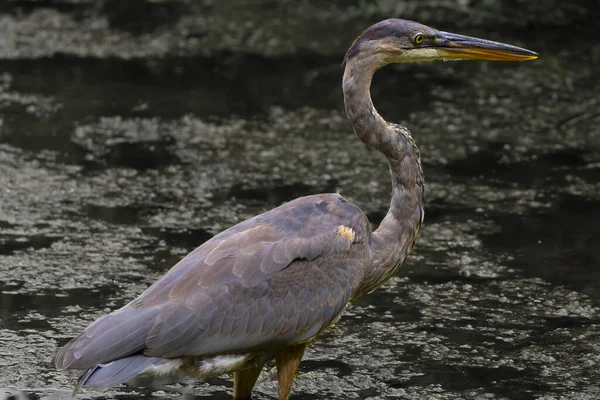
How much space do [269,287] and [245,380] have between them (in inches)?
20.5

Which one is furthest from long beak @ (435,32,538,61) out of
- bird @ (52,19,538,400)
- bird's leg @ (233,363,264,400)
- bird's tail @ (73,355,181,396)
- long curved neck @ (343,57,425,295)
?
bird's tail @ (73,355,181,396)

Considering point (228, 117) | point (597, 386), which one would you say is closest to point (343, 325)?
point (597, 386)

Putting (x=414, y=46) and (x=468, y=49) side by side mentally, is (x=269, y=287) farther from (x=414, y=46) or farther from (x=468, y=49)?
(x=468, y=49)

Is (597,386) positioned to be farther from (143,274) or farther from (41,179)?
(41,179)

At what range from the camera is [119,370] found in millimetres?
4410

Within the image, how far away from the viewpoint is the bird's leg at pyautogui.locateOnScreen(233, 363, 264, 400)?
5000 mm

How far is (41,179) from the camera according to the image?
7.90m

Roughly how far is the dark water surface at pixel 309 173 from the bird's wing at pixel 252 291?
25.3 inches

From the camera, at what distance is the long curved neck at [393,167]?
16.9 feet

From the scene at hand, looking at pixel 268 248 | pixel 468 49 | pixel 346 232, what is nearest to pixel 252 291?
pixel 268 248

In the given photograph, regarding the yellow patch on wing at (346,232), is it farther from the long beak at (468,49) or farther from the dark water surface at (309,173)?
the long beak at (468,49)

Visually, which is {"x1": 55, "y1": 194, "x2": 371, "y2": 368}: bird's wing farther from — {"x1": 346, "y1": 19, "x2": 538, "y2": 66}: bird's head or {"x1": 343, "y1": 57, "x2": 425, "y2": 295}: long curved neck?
{"x1": 346, "y1": 19, "x2": 538, "y2": 66}: bird's head

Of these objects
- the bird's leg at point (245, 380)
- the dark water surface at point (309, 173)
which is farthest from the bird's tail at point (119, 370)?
the dark water surface at point (309, 173)

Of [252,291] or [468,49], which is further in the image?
[468,49]
